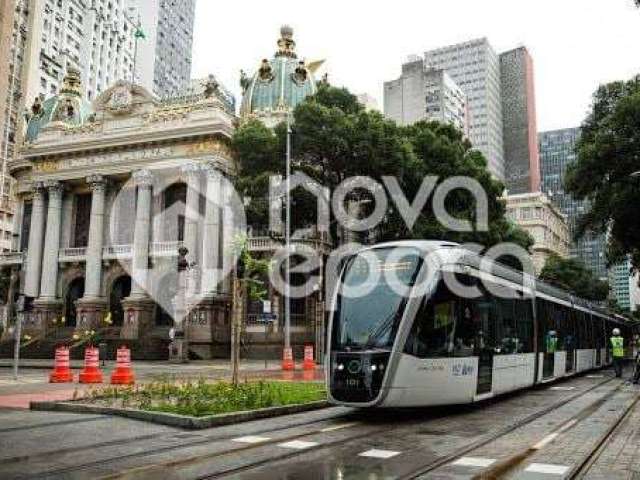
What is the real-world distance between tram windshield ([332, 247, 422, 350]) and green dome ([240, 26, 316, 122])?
3634 cm

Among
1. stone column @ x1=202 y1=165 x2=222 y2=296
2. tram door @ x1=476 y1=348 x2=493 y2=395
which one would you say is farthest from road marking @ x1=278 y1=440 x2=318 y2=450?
stone column @ x1=202 y1=165 x2=222 y2=296

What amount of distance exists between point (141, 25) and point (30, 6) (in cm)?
3162

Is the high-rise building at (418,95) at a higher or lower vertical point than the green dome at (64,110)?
higher

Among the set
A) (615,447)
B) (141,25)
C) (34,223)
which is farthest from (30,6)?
(615,447)

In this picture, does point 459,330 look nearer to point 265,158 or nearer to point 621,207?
point 621,207

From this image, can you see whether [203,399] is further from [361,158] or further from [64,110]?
[64,110]

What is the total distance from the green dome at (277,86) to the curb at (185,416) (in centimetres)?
3600

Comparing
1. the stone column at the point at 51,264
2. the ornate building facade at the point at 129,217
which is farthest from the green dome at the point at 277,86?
the stone column at the point at 51,264

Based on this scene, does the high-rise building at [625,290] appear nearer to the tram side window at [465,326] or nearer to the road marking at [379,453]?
the tram side window at [465,326]

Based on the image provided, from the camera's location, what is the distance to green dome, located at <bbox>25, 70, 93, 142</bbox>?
2061 inches

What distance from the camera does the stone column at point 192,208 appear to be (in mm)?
42344

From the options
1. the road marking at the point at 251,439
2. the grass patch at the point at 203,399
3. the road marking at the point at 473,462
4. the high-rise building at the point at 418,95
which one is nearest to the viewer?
the road marking at the point at 473,462

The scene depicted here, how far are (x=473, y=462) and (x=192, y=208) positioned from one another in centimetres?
3741

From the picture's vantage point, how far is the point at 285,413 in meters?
12.3
